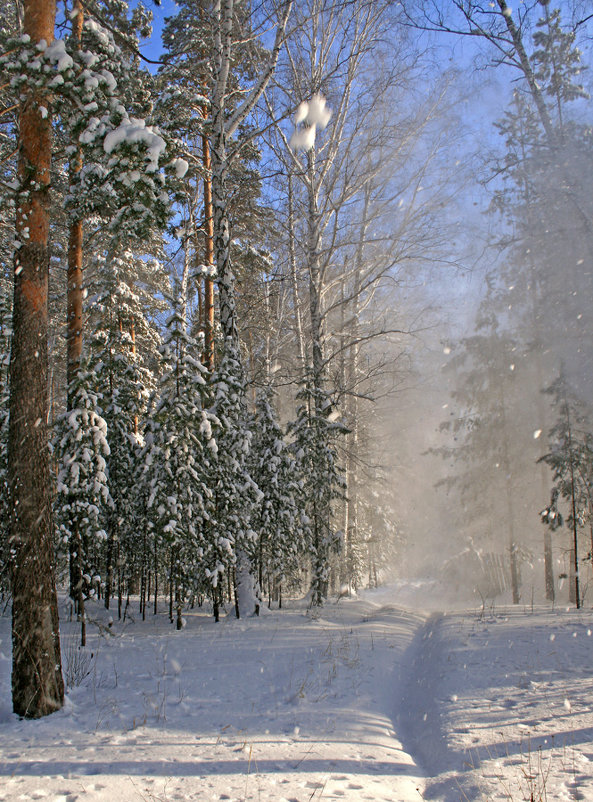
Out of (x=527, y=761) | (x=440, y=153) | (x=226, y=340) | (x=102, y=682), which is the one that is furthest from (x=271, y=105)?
(x=527, y=761)

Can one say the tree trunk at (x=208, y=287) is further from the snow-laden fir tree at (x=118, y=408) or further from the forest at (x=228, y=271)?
the snow-laden fir tree at (x=118, y=408)

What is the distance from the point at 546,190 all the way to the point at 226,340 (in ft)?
39.7

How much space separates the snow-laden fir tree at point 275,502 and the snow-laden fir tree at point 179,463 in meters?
2.29

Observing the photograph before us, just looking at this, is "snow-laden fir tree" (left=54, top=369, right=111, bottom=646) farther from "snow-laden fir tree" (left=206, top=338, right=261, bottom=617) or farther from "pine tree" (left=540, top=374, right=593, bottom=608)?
"pine tree" (left=540, top=374, right=593, bottom=608)

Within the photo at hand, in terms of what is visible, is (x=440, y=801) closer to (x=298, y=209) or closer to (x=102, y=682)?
(x=102, y=682)

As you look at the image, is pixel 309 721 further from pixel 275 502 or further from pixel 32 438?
pixel 275 502

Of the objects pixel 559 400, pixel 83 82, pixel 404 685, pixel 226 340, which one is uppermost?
pixel 83 82

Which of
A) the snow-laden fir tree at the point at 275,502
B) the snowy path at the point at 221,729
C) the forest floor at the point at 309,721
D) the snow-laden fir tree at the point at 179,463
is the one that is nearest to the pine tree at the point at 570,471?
the forest floor at the point at 309,721

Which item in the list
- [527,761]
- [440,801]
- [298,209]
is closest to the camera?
[440,801]

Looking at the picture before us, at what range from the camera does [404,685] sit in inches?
299

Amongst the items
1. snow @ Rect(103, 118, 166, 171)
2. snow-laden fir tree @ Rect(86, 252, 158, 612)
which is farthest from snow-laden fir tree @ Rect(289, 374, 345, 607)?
snow @ Rect(103, 118, 166, 171)

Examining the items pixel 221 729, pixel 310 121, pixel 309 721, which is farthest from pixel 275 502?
pixel 310 121

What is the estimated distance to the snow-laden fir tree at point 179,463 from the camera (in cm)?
1062

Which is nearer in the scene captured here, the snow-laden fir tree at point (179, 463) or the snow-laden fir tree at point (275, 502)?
the snow-laden fir tree at point (179, 463)
